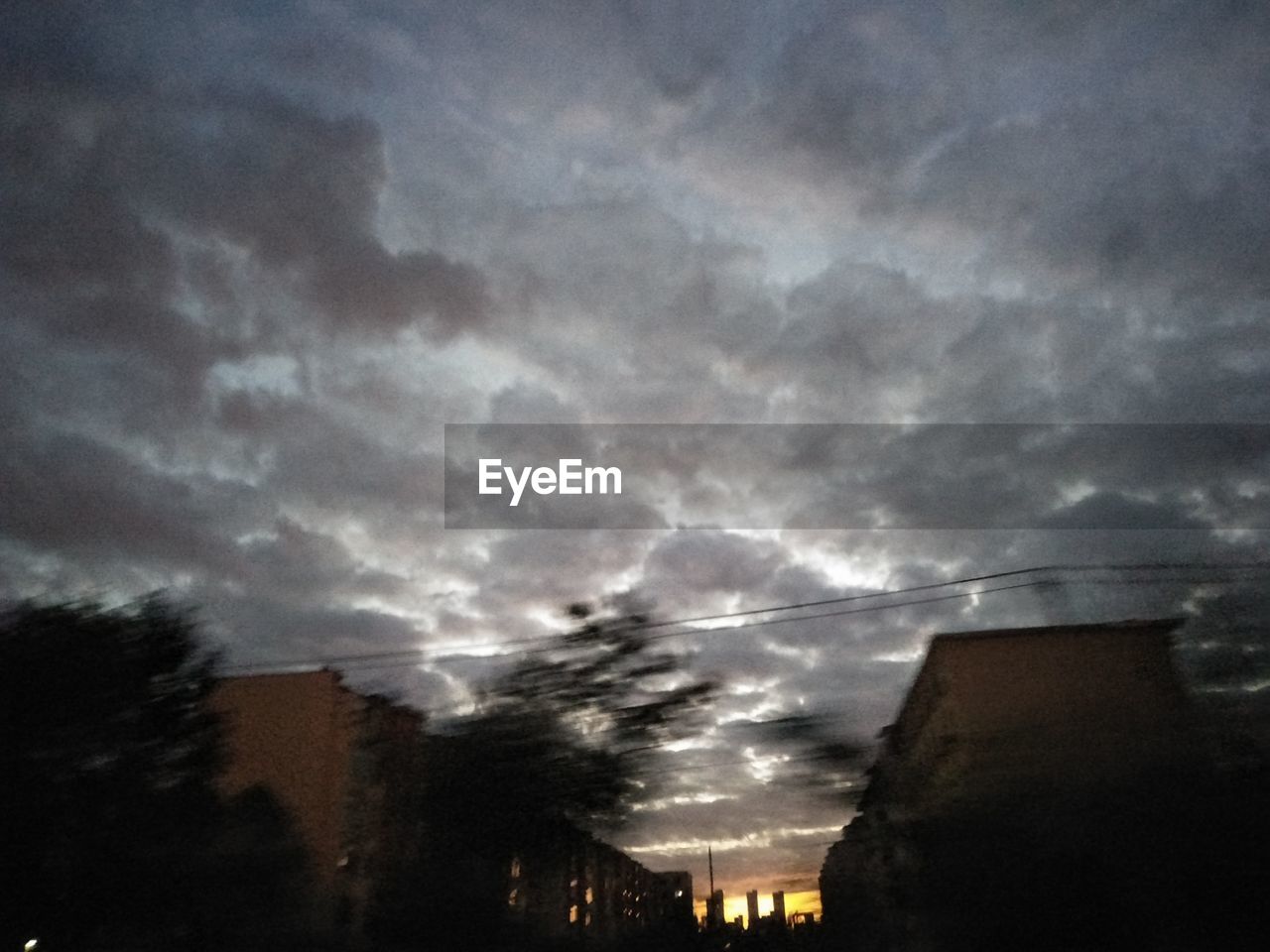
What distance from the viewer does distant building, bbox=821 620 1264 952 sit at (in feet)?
27.3

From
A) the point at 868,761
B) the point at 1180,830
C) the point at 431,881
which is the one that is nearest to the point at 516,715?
the point at 431,881

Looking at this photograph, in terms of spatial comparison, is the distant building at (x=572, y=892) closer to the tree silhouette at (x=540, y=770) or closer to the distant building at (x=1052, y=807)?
the tree silhouette at (x=540, y=770)

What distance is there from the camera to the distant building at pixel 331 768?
13555mm

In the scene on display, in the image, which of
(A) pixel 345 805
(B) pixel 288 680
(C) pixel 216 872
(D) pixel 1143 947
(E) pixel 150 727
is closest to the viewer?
(D) pixel 1143 947

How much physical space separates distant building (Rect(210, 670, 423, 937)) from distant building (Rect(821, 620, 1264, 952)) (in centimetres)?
719

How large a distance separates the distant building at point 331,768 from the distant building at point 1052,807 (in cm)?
719

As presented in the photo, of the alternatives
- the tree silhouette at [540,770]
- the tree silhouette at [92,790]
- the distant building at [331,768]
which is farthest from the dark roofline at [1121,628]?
the tree silhouette at [92,790]

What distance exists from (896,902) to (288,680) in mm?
18340

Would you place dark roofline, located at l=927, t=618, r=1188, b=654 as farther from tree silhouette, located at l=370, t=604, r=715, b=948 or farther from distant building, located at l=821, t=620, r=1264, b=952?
tree silhouette, located at l=370, t=604, r=715, b=948

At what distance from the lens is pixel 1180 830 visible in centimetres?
834

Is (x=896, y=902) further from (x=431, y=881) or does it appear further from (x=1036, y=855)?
(x=431, y=881)

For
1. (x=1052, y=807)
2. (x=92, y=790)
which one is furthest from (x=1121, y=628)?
(x=92, y=790)

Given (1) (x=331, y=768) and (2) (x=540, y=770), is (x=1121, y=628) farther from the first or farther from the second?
(1) (x=331, y=768)

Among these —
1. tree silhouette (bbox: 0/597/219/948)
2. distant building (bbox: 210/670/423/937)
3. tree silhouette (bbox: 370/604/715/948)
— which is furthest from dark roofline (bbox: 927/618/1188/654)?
tree silhouette (bbox: 0/597/219/948)
